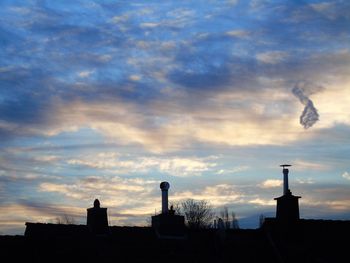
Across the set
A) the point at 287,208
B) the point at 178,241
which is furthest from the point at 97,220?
the point at 287,208

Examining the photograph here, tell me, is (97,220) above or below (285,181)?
below

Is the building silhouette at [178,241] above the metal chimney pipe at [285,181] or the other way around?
the other way around

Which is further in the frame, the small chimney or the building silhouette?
the small chimney

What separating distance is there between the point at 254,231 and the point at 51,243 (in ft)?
34.4

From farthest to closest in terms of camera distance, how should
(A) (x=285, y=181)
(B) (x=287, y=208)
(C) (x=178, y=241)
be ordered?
(A) (x=285, y=181)
(B) (x=287, y=208)
(C) (x=178, y=241)

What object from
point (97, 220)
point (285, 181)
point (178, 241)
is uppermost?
point (285, 181)

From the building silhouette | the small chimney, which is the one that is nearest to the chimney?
the building silhouette

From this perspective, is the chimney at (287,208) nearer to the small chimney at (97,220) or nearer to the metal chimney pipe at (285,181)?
the metal chimney pipe at (285,181)

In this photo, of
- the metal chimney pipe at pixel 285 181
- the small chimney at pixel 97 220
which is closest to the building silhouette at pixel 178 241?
the small chimney at pixel 97 220

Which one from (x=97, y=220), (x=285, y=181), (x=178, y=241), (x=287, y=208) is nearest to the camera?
(x=178, y=241)

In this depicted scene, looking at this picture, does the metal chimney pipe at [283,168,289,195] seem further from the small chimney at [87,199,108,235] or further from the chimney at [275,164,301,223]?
the small chimney at [87,199,108,235]

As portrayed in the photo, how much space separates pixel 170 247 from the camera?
29344 mm

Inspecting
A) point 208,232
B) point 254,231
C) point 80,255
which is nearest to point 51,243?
point 80,255

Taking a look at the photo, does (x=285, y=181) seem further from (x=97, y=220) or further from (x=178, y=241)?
(x=97, y=220)
